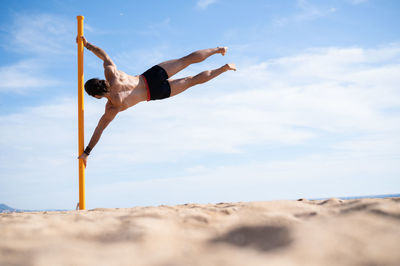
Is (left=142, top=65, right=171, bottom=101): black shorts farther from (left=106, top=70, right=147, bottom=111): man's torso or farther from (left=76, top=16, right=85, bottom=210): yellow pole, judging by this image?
(left=76, top=16, right=85, bottom=210): yellow pole

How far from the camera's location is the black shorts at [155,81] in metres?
5.04

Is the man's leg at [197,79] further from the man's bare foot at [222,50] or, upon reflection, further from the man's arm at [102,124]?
the man's arm at [102,124]

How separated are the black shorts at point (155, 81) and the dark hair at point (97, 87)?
28.9 inches

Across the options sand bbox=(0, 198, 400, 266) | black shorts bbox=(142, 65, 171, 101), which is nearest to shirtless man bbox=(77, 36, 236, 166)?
black shorts bbox=(142, 65, 171, 101)

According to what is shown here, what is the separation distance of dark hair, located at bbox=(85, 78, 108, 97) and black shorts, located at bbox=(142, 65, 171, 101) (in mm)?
734

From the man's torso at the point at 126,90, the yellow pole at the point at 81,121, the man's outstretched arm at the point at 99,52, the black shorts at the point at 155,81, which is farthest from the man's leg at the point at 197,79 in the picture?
the yellow pole at the point at 81,121

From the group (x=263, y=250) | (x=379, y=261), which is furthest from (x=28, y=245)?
(x=379, y=261)

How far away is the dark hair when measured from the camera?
4.54 meters

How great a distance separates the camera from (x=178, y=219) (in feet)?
7.36

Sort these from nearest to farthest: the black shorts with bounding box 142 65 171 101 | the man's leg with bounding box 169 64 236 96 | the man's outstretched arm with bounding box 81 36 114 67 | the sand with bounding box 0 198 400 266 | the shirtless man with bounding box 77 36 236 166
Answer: the sand with bounding box 0 198 400 266
the shirtless man with bounding box 77 36 236 166
the man's outstretched arm with bounding box 81 36 114 67
the black shorts with bounding box 142 65 171 101
the man's leg with bounding box 169 64 236 96

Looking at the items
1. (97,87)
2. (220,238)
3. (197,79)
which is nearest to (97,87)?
(97,87)

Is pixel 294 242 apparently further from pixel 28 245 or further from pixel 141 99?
pixel 141 99

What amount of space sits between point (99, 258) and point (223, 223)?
0.84m

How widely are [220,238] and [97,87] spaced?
3.37 meters
